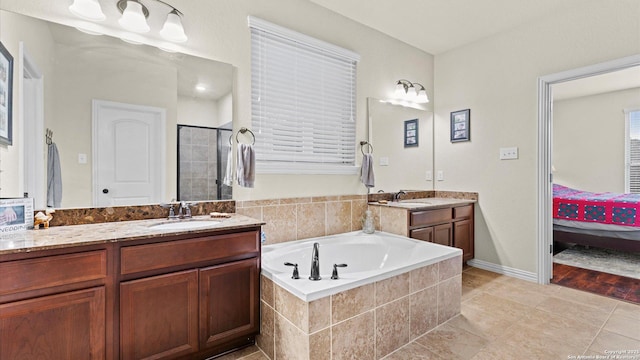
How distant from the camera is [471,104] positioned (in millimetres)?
3562

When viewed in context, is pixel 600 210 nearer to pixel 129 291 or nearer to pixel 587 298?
pixel 587 298

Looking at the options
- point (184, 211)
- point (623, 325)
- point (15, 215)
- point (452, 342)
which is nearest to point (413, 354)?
point (452, 342)

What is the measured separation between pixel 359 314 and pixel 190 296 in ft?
3.10

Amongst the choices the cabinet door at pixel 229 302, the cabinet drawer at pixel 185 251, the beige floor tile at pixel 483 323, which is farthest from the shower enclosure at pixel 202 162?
the beige floor tile at pixel 483 323

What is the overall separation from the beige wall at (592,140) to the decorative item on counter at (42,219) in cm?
747

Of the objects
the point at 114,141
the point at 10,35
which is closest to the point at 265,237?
the point at 114,141

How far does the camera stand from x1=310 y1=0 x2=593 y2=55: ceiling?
2.75 meters

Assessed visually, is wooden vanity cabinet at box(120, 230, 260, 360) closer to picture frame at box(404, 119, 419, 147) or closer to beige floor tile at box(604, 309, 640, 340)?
picture frame at box(404, 119, 419, 147)

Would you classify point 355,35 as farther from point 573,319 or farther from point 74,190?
point 573,319

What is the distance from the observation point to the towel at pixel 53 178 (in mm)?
1730

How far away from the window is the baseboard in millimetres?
3759

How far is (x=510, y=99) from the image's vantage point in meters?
3.23

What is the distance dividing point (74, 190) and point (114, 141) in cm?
36

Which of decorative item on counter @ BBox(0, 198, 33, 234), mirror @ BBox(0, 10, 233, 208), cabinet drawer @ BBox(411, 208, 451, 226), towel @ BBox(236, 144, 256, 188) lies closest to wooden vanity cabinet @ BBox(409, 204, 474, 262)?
cabinet drawer @ BBox(411, 208, 451, 226)
